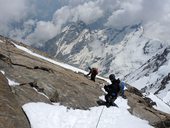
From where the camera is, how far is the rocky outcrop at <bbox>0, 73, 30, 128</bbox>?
864 inches

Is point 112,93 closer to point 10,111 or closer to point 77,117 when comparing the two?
point 77,117

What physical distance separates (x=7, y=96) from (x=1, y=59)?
8122mm

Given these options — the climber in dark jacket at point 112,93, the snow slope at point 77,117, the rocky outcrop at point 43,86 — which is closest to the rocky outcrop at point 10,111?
the snow slope at point 77,117

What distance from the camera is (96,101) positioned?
34.0 metres

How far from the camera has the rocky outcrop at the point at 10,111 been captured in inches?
864

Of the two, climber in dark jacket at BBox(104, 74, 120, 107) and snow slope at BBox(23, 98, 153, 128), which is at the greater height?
climber in dark jacket at BBox(104, 74, 120, 107)

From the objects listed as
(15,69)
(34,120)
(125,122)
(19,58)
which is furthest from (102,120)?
(19,58)

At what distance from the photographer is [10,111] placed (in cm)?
2294

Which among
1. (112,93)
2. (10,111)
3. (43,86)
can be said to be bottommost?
(10,111)

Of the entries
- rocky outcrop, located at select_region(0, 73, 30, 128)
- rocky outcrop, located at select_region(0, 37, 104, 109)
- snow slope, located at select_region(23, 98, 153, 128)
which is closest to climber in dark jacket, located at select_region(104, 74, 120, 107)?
snow slope, located at select_region(23, 98, 153, 128)

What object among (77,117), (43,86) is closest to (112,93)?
(43,86)

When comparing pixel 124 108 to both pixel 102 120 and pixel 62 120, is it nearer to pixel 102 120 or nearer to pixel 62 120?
pixel 102 120

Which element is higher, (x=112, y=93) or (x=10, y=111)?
(x=112, y=93)

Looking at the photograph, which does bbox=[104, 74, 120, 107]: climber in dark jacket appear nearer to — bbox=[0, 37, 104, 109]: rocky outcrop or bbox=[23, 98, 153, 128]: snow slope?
bbox=[23, 98, 153, 128]: snow slope
